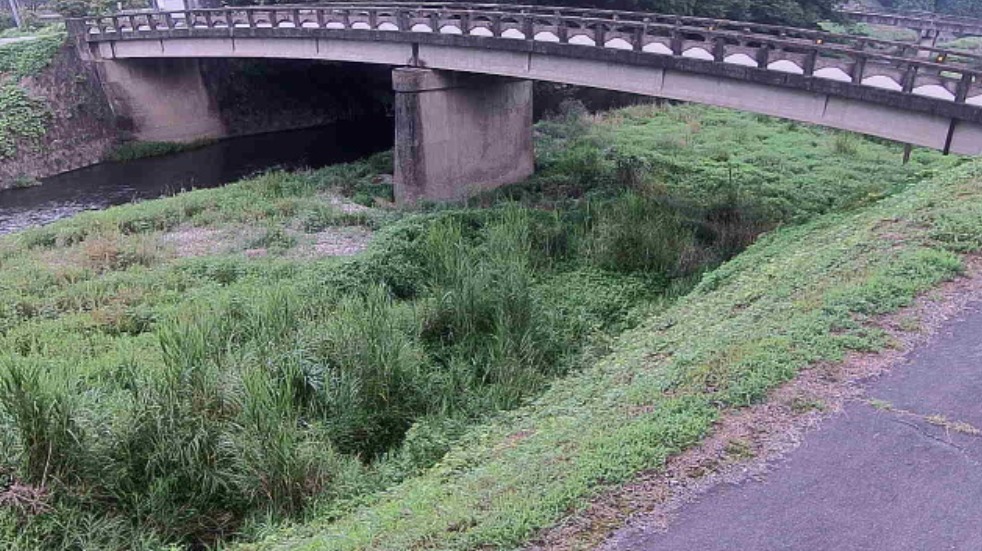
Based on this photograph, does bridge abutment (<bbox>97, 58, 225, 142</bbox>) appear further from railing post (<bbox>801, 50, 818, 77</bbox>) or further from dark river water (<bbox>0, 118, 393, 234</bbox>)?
railing post (<bbox>801, 50, 818, 77</bbox>)

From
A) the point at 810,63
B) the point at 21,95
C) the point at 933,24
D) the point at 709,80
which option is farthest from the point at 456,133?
the point at 933,24

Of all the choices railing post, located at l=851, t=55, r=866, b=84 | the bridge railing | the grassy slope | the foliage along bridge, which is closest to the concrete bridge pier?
the bridge railing

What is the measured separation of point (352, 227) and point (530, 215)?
16.7 feet

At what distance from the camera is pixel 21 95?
31016 mm

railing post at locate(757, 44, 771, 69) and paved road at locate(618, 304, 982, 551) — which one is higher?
railing post at locate(757, 44, 771, 69)

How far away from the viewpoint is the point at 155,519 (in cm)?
744

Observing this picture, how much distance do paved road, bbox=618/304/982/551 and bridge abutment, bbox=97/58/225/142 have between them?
33.9 metres

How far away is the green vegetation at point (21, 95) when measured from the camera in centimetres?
2975

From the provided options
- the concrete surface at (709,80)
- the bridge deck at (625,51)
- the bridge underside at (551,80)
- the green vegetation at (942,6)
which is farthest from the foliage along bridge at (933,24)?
the concrete surface at (709,80)

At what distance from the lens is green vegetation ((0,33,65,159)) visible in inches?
1171

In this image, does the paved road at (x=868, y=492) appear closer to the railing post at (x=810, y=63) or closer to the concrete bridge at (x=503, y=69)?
the concrete bridge at (x=503, y=69)

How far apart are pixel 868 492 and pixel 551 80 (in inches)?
660

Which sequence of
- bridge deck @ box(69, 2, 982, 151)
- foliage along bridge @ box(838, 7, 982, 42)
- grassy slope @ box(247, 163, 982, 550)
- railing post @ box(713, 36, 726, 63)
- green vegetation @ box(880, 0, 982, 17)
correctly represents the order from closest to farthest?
grassy slope @ box(247, 163, 982, 550) < bridge deck @ box(69, 2, 982, 151) < railing post @ box(713, 36, 726, 63) < foliage along bridge @ box(838, 7, 982, 42) < green vegetation @ box(880, 0, 982, 17)

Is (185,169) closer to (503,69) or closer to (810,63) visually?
(503,69)
